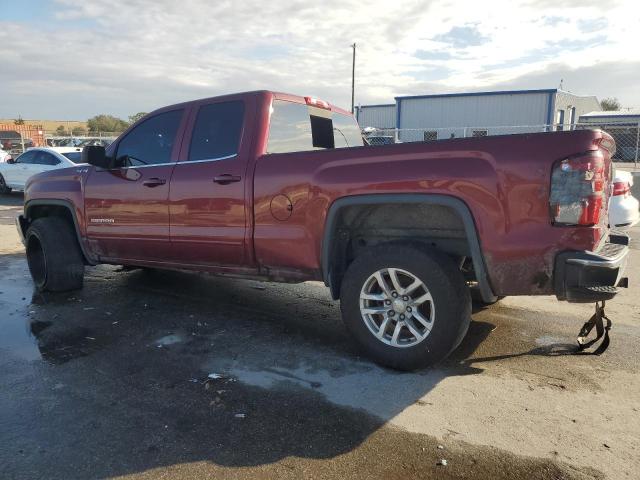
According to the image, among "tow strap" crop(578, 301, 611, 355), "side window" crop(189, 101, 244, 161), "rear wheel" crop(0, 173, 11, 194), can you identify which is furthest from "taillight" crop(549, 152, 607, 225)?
"rear wheel" crop(0, 173, 11, 194)

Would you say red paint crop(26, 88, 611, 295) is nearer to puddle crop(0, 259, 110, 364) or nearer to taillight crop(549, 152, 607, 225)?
taillight crop(549, 152, 607, 225)

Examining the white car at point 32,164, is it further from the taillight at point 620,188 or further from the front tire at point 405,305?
the taillight at point 620,188

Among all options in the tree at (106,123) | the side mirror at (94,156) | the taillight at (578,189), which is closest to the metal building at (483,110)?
the side mirror at (94,156)

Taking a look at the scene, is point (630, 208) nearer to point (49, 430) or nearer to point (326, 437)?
point (326, 437)

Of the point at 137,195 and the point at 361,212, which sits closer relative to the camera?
the point at 361,212

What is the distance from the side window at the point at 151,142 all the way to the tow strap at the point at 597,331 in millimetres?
3835

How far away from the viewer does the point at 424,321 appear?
3469 millimetres

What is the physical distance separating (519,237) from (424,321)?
33.6 inches

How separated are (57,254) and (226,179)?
2.60m

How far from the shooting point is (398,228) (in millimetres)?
3754

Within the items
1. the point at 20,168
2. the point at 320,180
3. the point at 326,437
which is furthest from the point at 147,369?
the point at 20,168

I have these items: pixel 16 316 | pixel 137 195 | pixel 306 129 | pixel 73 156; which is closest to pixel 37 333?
pixel 16 316

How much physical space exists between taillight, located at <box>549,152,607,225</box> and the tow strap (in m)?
1.15

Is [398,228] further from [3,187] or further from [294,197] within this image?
[3,187]
